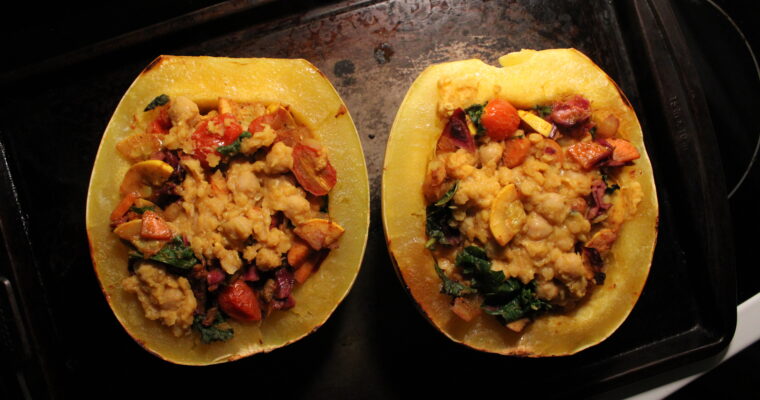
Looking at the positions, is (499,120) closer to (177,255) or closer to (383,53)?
(383,53)

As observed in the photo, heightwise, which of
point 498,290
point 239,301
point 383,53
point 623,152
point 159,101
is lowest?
point 498,290

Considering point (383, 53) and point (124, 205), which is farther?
point (383, 53)

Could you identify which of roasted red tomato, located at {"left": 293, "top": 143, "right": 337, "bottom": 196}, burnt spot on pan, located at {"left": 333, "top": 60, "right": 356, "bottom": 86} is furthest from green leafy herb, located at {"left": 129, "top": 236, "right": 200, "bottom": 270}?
burnt spot on pan, located at {"left": 333, "top": 60, "right": 356, "bottom": 86}

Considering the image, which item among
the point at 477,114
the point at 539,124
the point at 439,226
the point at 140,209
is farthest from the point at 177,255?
the point at 539,124

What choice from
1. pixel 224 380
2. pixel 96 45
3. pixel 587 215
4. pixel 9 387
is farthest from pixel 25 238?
pixel 587 215

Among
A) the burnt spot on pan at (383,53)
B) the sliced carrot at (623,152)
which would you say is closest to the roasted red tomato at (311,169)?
the burnt spot on pan at (383,53)
